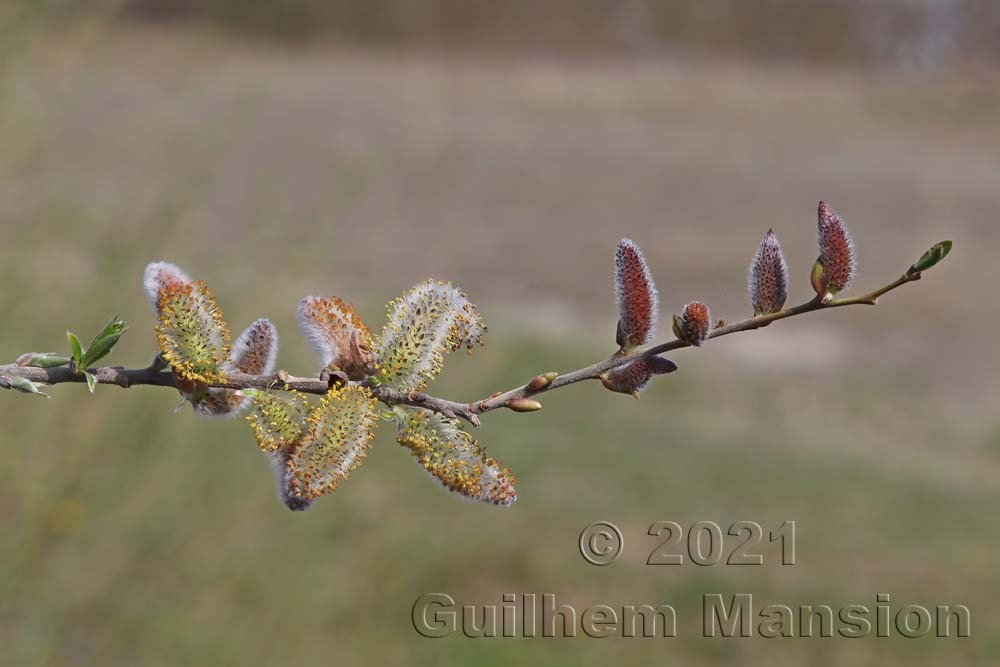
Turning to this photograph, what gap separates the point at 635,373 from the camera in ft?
3.08

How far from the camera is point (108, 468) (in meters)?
3.30

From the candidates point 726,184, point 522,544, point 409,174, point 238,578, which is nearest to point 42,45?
point 238,578

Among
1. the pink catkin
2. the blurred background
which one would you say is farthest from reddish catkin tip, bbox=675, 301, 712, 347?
the blurred background

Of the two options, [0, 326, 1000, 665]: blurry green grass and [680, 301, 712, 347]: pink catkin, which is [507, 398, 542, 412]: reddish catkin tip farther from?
[0, 326, 1000, 665]: blurry green grass

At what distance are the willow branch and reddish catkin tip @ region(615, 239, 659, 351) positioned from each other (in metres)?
0.03

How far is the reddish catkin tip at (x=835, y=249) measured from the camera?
93 centimetres

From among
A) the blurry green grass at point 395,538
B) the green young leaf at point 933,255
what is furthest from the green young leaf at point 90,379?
the blurry green grass at point 395,538

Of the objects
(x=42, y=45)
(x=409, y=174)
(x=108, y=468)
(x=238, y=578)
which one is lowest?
(x=238, y=578)

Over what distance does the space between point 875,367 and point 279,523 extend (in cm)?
1050

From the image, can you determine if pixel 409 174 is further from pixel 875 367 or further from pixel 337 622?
pixel 337 622

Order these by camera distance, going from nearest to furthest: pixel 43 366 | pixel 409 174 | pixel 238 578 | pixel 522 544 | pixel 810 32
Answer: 1. pixel 43 366
2. pixel 238 578
3. pixel 522 544
4. pixel 409 174
5. pixel 810 32

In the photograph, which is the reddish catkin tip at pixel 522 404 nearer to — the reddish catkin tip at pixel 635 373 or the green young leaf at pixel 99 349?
the reddish catkin tip at pixel 635 373

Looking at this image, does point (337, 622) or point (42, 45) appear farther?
point (337, 622)

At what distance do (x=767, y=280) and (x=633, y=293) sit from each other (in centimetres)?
Result: 13
